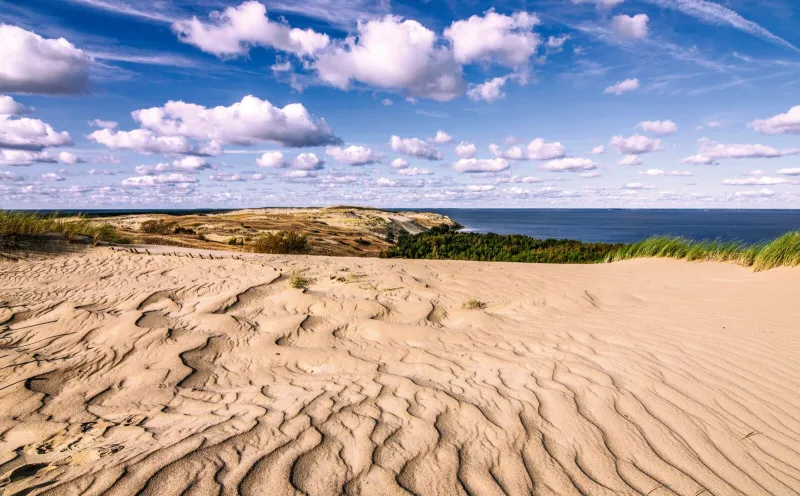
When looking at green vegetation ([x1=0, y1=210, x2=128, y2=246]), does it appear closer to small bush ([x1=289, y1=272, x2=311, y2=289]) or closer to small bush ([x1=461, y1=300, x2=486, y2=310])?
small bush ([x1=289, y1=272, x2=311, y2=289])

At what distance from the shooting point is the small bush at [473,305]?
590 centimetres

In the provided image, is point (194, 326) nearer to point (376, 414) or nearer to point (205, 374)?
point (205, 374)

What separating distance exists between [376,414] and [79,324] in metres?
4.06

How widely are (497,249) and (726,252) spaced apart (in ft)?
22.8

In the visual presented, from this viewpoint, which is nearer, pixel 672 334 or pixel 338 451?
pixel 338 451

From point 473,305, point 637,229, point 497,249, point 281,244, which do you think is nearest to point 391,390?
point 473,305

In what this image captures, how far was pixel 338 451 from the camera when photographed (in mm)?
2441

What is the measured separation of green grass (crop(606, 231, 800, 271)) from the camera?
8523mm

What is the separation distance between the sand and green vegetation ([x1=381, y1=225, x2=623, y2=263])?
23.0ft

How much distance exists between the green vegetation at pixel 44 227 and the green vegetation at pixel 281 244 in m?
3.67

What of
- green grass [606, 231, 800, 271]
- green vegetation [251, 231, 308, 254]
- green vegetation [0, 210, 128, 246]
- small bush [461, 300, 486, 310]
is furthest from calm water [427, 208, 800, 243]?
green vegetation [0, 210, 128, 246]

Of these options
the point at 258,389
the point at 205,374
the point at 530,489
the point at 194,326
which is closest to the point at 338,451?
the point at 530,489

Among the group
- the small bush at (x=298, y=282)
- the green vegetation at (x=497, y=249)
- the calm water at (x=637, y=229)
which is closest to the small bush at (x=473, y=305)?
the small bush at (x=298, y=282)

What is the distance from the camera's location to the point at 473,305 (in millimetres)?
5957
